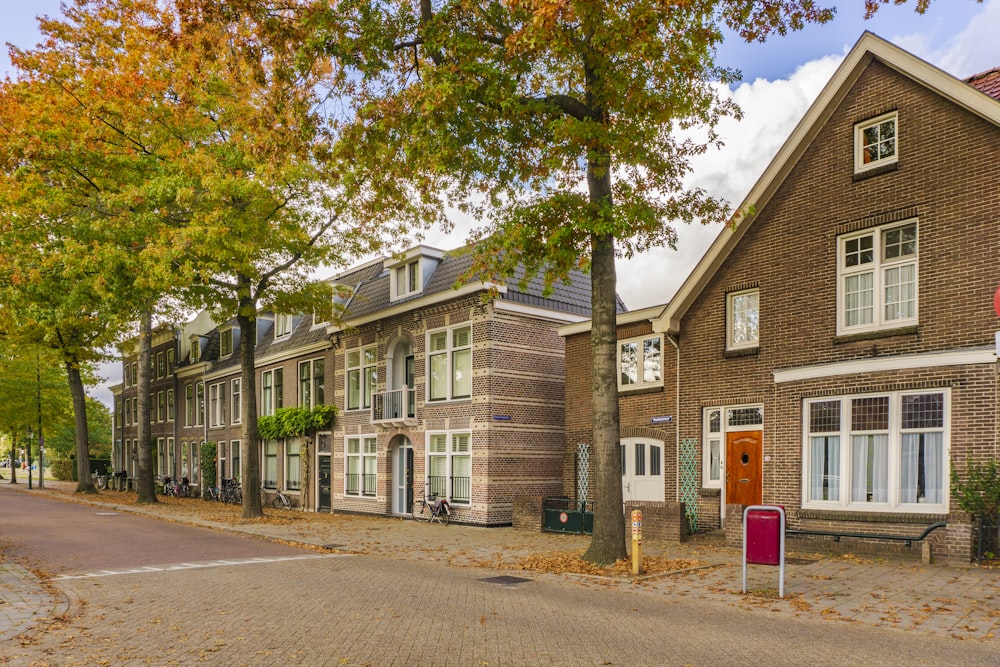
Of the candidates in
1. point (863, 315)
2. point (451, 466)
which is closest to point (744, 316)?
point (863, 315)

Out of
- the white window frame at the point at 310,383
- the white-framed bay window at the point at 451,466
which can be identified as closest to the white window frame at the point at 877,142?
the white-framed bay window at the point at 451,466

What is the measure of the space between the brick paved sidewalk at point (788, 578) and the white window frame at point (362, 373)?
7.62 meters

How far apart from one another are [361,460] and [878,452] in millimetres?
17981

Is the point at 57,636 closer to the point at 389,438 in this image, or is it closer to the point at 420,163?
the point at 420,163

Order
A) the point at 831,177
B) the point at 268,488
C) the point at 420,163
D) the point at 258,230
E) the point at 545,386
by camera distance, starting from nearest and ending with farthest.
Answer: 1. the point at 420,163
2. the point at 831,177
3. the point at 258,230
4. the point at 545,386
5. the point at 268,488

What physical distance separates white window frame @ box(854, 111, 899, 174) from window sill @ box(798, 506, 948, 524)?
6689 mm

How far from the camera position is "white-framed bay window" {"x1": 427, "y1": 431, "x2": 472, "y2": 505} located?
2384 cm

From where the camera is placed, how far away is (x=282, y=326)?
35.5 m

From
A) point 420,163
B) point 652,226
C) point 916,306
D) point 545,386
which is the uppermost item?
point 420,163

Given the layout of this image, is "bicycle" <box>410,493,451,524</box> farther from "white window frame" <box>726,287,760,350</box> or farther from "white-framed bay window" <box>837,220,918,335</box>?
"white-framed bay window" <box>837,220,918,335</box>

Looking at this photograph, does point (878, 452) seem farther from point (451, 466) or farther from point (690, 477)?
point (451, 466)

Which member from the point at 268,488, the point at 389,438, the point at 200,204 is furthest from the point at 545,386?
the point at 268,488

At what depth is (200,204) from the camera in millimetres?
22906

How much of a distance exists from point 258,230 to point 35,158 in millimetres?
7011
